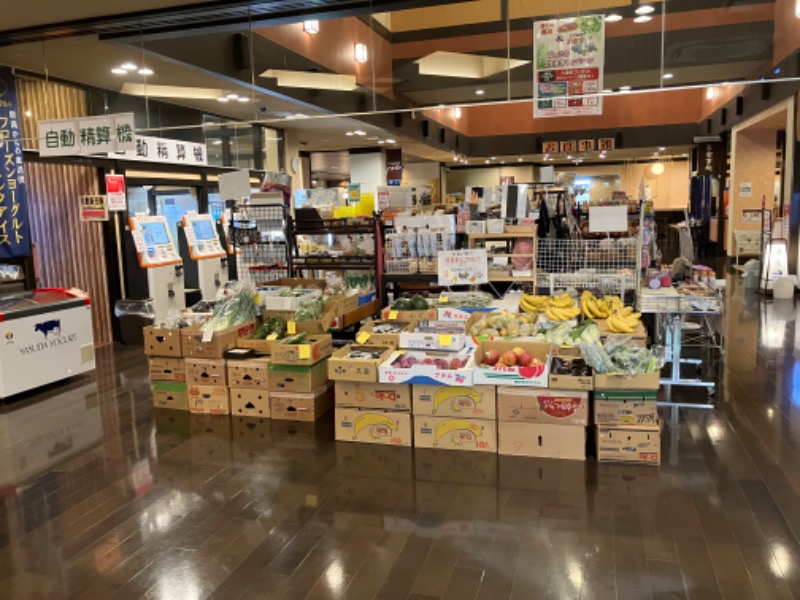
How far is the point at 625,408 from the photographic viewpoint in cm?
414

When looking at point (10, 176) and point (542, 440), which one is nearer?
point (542, 440)

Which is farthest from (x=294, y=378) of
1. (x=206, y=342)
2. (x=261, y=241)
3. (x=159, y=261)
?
(x=159, y=261)

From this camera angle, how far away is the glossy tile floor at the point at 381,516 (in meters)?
2.90

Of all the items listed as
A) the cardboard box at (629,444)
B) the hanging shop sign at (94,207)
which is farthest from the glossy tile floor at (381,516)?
the hanging shop sign at (94,207)

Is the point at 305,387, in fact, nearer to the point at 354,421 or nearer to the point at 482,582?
the point at 354,421

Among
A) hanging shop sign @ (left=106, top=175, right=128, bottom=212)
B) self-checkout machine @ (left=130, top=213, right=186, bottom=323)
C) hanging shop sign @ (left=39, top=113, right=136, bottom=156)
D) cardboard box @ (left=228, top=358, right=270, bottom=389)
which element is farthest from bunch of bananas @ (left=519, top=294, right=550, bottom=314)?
hanging shop sign @ (left=106, top=175, right=128, bottom=212)

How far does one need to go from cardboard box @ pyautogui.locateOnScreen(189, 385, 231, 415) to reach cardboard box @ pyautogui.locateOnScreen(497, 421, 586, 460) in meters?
2.47

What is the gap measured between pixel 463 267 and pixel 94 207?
527 centimetres

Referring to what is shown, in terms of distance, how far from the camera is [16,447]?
482cm

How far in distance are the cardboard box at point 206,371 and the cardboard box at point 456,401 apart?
1.87 metres

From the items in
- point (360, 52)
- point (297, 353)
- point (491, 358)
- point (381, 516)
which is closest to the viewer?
point (381, 516)

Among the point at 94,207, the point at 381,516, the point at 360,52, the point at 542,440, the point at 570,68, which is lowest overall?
the point at 381,516

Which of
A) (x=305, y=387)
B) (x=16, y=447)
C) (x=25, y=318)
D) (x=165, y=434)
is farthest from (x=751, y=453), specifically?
(x=25, y=318)

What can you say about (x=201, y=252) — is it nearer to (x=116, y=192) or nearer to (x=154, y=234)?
(x=154, y=234)
